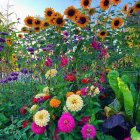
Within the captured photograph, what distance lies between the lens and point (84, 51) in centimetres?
665

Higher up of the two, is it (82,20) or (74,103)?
(82,20)

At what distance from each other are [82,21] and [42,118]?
97.0 inches

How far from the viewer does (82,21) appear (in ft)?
20.3

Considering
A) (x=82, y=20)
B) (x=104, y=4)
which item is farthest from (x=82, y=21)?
(x=104, y=4)

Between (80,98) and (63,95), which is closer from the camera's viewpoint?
(80,98)

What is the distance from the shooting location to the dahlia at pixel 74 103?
160 inches

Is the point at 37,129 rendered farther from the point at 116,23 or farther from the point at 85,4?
the point at 116,23

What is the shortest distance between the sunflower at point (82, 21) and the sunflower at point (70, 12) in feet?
0.53

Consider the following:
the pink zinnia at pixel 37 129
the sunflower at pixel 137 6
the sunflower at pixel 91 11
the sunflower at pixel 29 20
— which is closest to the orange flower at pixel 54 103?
the pink zinnia at pixel 37 129

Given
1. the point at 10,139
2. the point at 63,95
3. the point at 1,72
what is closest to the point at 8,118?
the point at 10,139

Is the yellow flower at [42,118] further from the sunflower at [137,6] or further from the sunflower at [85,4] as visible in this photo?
the sunflower at [137,6]

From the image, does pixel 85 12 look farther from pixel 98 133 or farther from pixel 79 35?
pixel 98 133

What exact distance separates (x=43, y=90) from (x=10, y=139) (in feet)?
2.16

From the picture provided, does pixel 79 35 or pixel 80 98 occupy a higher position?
pixel 79 35
